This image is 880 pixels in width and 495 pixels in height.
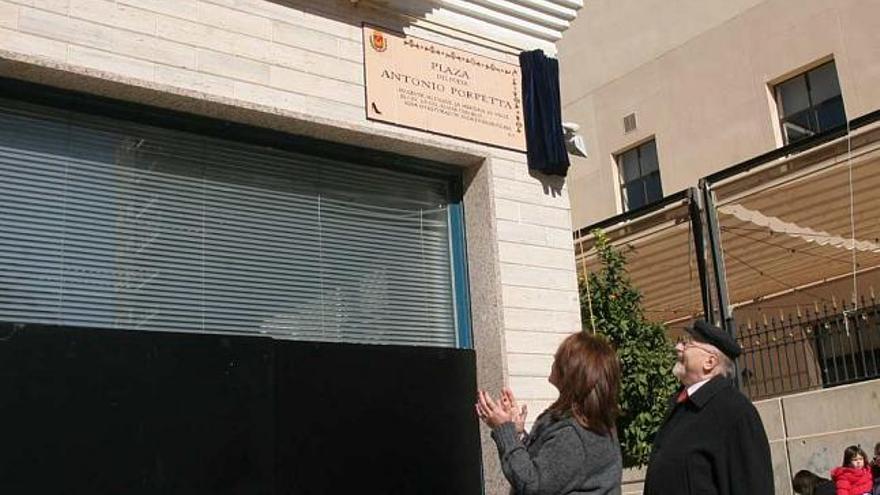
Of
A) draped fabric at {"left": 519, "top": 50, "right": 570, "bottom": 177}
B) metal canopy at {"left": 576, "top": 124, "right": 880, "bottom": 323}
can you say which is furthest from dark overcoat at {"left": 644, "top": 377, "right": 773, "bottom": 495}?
metal canopy at {"left": 576, "top": 124, "right": 880, "bottom": 323}

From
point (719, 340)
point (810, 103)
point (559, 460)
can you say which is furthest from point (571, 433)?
point (810, 103)

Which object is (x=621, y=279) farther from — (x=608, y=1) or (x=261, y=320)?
(x=608, y=1)

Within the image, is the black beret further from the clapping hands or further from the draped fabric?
the draped fabric

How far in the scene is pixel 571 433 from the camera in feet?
12.2

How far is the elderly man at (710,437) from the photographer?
3901 mm

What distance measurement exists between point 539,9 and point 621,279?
430 cm

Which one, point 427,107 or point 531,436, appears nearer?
point 531,436

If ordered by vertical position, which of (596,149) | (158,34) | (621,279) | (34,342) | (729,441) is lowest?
(729,441)

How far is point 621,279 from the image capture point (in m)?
11.3

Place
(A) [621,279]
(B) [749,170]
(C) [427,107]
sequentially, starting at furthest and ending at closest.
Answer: (B) [749,170] → (A) [621,279] → (C) [427,107]

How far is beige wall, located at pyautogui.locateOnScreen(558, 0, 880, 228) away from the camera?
57.1 ft

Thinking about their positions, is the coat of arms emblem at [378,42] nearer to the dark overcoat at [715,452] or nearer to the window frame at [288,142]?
the window frame at [288,142]

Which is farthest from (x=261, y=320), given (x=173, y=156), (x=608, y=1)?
(x=608, y=1)

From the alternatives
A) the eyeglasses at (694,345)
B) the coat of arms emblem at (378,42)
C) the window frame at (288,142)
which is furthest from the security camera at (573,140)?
the eyeglasses at (694,345)
